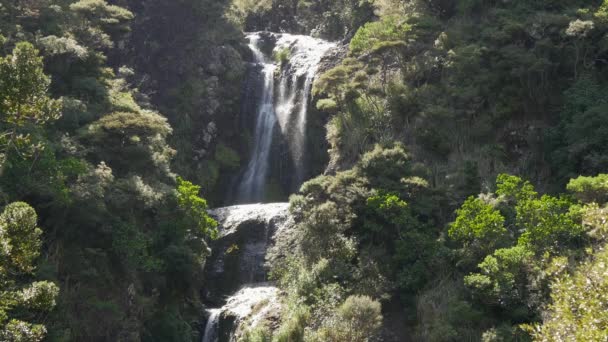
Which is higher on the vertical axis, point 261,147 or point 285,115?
point 285,115

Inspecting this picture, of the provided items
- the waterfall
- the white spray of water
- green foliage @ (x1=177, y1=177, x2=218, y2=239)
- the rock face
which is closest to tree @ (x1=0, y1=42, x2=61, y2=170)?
green foliage @ (x1=177, y1=177, x2=218, y2=239)

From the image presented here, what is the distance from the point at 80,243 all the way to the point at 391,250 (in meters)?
12.9

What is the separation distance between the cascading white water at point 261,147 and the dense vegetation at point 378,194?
6.19m

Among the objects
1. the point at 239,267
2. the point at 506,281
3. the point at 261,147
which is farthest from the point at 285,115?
the point at 506,281

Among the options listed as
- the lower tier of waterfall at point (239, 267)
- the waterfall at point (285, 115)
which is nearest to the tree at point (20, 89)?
the lower tier of waterfall at point (239, 267)

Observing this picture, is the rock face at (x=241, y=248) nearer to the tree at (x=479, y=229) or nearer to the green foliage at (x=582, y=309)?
the tree at (x=479, y=229)

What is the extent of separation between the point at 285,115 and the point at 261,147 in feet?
9.92

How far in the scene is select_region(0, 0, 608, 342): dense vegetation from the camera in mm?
17609

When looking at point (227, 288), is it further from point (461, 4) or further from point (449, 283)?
point (461, 4)

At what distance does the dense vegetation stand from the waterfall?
12.2 ft

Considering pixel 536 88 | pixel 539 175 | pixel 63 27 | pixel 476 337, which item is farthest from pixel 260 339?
pixel 63 27

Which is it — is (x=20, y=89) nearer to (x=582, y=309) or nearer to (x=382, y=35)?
(x=582, y=309)

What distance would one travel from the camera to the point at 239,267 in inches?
1163

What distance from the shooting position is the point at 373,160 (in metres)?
25.8
